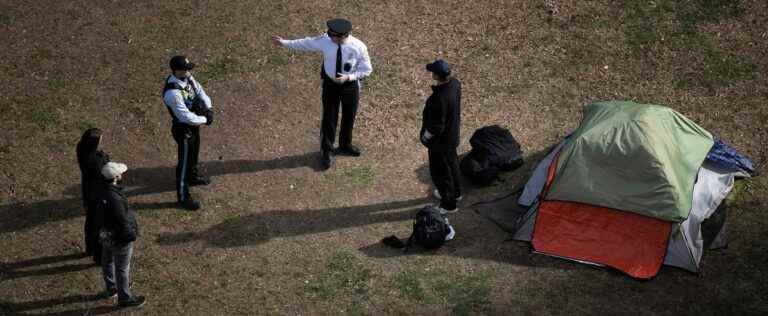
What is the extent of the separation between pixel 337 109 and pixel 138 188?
11.2ft

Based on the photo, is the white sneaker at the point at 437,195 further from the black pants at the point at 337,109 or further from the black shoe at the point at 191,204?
the black shoe at the point at 191,204

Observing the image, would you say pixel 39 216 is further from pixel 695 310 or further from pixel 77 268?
pixel 695 310

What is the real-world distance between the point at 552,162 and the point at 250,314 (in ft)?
15.1

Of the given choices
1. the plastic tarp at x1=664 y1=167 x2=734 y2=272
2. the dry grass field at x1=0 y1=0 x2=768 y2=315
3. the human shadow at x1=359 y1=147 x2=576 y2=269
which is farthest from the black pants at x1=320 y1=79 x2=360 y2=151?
the plastic tarp at x1=664 y1=167 x2=734 y2=272

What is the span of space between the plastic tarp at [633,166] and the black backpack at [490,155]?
1721mm

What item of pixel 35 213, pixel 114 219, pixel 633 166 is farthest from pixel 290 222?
pixel 633 166

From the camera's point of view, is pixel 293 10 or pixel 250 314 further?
pixel 293 10

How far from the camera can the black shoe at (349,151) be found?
A: 47.0 ft

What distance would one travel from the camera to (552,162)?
11977mm

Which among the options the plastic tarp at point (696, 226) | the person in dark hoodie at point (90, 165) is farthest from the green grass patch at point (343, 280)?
the plastic tarp at point (696, 226)

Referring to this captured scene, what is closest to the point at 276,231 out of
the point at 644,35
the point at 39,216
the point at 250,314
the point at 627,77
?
the point at 250,314

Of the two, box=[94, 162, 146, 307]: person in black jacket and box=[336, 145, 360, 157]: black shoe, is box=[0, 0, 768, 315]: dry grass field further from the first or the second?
box=[94, 162, 146, 307]: person in black jacket

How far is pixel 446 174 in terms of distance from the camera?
12539 millimetres

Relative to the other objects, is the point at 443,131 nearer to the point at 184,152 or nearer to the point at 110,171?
the point at 184,152
